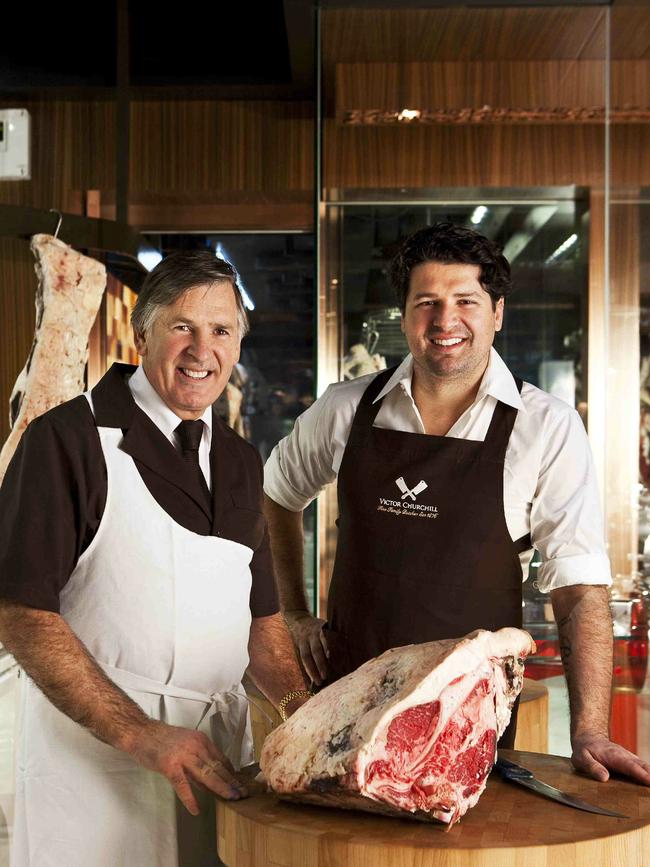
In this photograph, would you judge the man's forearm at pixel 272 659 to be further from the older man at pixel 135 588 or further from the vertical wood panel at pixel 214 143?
the vertical wood panel at pixel 214 143

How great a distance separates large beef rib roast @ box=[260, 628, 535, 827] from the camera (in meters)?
1.23

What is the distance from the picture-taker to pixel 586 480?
1.97 m

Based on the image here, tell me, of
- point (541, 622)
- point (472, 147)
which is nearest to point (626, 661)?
point (541, 622)

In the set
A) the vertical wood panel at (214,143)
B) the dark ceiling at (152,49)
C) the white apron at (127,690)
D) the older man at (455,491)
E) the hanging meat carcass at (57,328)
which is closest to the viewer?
the white apron at (127,690)

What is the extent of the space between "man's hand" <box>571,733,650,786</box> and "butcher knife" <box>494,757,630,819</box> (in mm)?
87

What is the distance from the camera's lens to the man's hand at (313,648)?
216cm

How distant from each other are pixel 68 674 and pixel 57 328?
174 centimetres

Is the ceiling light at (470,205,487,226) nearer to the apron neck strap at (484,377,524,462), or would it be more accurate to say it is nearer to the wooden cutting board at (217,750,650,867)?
the apron neck strap at (484,377,524,462)

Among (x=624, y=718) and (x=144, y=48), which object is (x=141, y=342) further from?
(x=144, y=48)

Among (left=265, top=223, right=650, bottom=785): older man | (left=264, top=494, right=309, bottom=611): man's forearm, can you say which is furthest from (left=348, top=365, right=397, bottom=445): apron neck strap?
(left=264, top=494, right=309, bottom=611): man's forearm

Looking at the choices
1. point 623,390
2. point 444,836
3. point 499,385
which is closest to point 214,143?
point 623,390

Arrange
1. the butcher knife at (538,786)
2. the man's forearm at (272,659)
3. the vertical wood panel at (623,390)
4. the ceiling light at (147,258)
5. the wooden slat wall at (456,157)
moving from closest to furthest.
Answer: the butcher knife at (538,786) → the man's forearm at (272,659) → the ceiling light at (147,258) → the vertical wood panel at (623,390) → the wooden slat wall at (456,157)

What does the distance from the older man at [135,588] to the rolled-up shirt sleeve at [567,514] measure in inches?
22.1

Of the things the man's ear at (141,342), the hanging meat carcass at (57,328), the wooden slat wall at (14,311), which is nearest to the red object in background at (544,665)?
the hanging meat carcass at (57,328)
